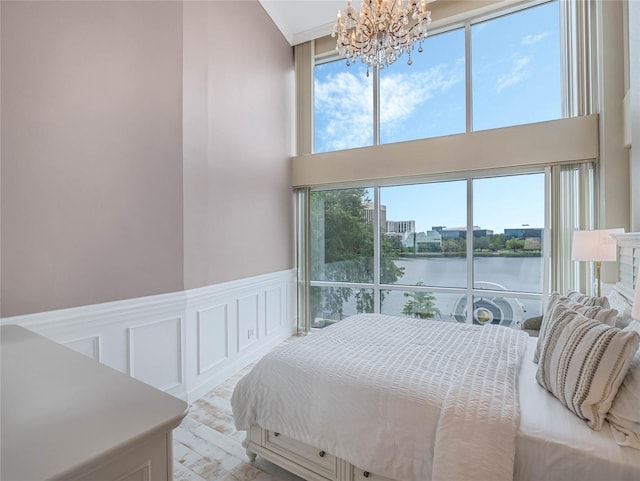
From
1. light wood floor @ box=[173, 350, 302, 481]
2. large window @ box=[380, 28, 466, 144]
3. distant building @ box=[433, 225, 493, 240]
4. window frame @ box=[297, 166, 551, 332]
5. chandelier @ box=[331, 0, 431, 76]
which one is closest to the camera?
light wood floor @ box=[173, 350, 302, 481]

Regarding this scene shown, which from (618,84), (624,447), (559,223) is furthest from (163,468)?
(618,84)

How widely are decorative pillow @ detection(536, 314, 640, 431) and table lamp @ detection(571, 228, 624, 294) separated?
140 centimetres

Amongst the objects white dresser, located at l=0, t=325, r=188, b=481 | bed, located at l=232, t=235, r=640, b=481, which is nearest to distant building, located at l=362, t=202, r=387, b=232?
bed, located at l=232, t=235, r=640, b=481

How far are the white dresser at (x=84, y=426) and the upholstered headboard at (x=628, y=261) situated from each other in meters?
2.49

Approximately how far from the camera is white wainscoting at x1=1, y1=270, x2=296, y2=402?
1.95 meters

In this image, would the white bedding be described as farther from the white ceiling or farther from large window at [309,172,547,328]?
the white ceiling

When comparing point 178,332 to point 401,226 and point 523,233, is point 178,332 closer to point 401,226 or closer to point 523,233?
point 401,226

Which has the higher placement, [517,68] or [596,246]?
[517,68]

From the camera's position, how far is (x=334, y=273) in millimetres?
4535

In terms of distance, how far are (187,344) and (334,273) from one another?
2.34 metres

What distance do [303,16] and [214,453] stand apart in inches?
190

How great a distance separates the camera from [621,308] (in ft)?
6.61

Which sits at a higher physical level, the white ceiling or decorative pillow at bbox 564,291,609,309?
the white ceiling

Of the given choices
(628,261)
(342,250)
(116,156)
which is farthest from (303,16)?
(628,261)
